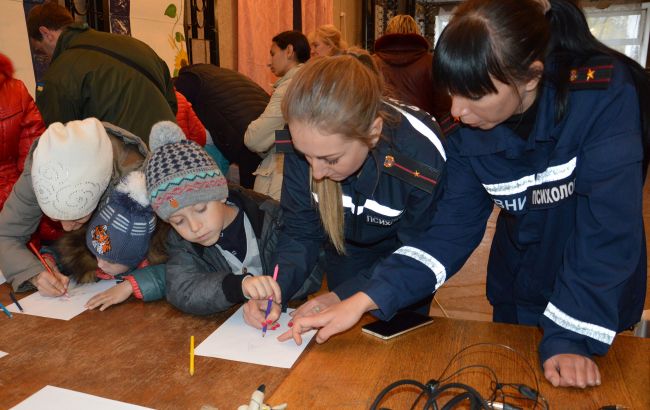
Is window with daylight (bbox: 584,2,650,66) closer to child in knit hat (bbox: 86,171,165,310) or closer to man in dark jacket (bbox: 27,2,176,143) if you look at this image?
man in dark jacket (bbox: 27,2,176,143)

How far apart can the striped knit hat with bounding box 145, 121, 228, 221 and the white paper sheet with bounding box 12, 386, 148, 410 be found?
49 centimetres

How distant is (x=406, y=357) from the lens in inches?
39.3

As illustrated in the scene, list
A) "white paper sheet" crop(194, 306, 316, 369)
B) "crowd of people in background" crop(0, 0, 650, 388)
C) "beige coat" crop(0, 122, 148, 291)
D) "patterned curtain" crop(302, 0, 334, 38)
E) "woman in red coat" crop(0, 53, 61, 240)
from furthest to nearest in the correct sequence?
1. "patterned curtain" crop(302, 0, 334, 38)
2. "woman in red coat" crop(0, 53, 61, 240)
3. "beige coat" crop(0, 122, 148, 291)
4. "white paper sheet" crop(194, 306, 316, 369)
5. "crowd of people in background" crop(0, 0, 650, 388)

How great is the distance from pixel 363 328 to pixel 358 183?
342mm

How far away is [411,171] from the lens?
1.19 m

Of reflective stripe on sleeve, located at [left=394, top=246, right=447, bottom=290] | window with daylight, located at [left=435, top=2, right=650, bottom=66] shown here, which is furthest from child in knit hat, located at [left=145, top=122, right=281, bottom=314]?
window with daylight, located at [left=435, top=2, right=650, bottom=66]

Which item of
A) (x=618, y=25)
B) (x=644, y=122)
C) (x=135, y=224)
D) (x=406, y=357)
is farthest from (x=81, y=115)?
(x=618, y=25)

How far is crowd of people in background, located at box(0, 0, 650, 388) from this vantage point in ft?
3.02

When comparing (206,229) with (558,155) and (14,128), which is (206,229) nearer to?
(558,155)

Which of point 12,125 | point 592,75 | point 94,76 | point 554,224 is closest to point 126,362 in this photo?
point 554,224

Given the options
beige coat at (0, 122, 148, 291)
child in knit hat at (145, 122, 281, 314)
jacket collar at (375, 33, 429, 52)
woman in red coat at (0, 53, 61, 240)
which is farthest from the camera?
jacket collar at (375, 33, 429, 52)

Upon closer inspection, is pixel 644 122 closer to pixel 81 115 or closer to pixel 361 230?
pixel 361 230

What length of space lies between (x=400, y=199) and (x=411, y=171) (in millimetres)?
100

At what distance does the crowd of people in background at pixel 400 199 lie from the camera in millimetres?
921
